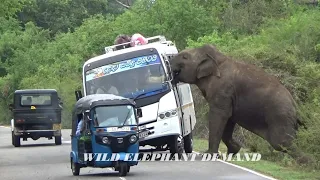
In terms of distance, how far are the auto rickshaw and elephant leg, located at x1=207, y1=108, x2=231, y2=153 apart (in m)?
3.64

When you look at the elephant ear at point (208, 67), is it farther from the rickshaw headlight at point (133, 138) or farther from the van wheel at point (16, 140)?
the van wheel at point (16, 140)

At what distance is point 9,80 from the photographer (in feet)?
251

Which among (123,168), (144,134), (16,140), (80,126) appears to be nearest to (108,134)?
(123,168)

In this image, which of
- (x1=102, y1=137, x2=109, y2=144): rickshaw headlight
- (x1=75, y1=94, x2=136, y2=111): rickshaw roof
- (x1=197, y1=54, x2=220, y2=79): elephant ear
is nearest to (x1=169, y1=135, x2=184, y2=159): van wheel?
(x1=197, y1=54, x2=220, y2=79): elephant ear

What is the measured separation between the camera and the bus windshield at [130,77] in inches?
960

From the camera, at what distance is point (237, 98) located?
23.6m

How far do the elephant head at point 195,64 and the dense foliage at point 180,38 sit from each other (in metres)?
2.75

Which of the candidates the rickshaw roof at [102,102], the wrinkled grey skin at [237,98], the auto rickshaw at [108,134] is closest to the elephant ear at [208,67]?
the wrinkled grey skin at [237,98]

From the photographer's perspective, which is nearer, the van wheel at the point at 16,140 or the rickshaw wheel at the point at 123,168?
the rickshaw wheel at the point at 123,168

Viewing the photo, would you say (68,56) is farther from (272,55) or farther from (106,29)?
(272,55)

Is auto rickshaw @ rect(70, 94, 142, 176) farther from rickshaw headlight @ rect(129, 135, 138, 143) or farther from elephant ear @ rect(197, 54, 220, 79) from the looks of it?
elephant ear @ rect(197, 54, 220, 79)

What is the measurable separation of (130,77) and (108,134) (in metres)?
5.01

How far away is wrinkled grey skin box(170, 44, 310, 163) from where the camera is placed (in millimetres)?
22766

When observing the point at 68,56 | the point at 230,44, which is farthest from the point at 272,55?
the point at 68,56
